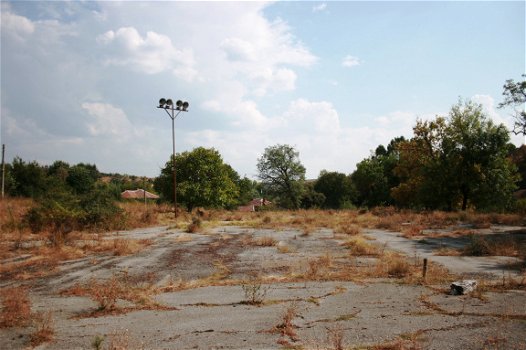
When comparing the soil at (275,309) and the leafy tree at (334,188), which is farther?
the leafy tree at (334,188)

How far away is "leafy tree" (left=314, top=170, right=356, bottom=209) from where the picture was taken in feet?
237

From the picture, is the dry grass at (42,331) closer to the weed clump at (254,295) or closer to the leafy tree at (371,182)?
the weed clump at (254,295)

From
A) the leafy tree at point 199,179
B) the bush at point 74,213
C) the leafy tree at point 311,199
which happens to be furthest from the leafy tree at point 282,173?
the bush at point 74,213

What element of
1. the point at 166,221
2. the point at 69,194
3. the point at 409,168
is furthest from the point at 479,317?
the point at 409,168

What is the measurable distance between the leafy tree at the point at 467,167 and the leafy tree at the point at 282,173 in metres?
31.4

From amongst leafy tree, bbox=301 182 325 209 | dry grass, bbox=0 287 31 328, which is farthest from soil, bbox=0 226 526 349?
leafy tree, bbox=301 182 325 209

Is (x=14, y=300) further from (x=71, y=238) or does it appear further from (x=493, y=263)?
(x=493, y=263)

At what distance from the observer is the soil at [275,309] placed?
543 centimetres

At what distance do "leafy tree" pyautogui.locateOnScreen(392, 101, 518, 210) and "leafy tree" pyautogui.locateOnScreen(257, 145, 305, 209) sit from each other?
31371 mm

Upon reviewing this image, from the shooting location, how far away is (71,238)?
658 inches

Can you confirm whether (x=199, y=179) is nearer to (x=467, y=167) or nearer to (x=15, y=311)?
(x=467, y=167)

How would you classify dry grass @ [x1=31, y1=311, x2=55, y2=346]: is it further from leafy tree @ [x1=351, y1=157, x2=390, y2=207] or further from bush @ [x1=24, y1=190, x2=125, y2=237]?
leafy tree @ [x1=351, y1=157, x2=390, y2=207]

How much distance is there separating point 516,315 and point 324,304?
318 centimetres

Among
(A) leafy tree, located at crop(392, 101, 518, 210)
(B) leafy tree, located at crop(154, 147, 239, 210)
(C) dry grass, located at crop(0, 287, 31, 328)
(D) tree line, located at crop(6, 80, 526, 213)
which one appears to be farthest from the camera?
(B) leafy tree, located at crop(154, 147, 239, 210)
